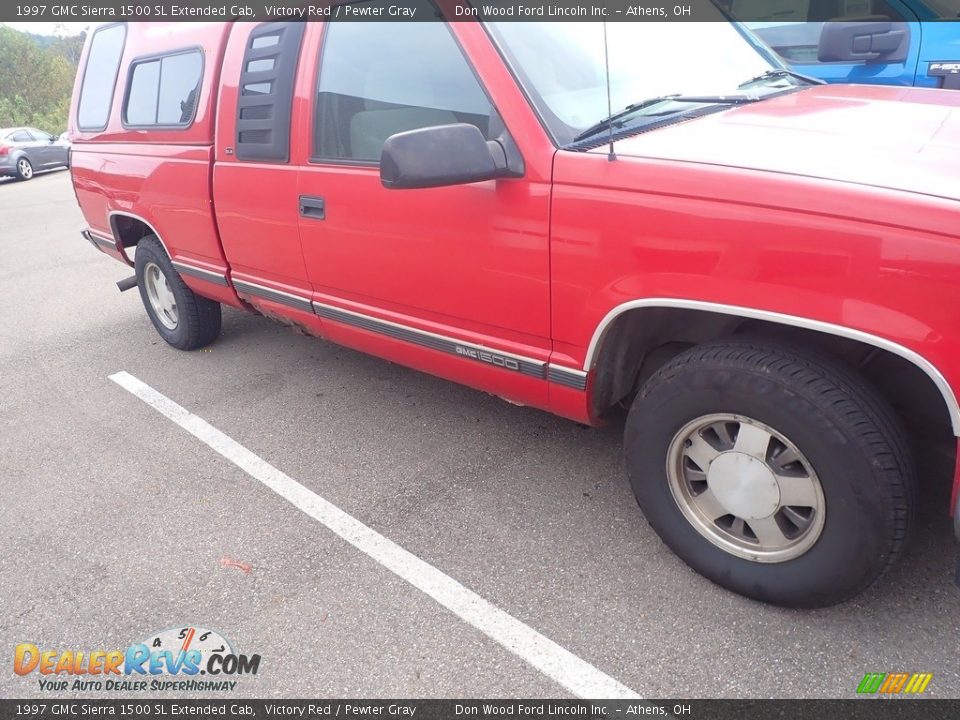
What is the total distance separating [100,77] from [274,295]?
2370mm

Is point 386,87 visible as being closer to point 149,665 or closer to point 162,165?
point 162,165

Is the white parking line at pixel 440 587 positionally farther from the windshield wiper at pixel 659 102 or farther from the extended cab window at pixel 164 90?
the extended cab window at pixel 164 90

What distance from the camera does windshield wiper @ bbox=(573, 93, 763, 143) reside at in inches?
92.7

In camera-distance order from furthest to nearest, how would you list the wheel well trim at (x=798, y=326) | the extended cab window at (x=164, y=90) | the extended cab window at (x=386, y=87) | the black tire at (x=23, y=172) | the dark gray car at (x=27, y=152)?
the black tire at (x=23, y=172) → the dark gray car at (x=27, y=152) → the extended cab window at (x=164, y=90) → the extended cab window at (x=386, y=87) → the wheel well trim at (x=798, y=326)

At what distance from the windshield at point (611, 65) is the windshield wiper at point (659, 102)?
0.03m

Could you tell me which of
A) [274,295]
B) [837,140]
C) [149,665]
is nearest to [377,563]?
[149,665]

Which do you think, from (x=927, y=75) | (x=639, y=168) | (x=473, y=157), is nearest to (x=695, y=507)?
(x=639, y=168)

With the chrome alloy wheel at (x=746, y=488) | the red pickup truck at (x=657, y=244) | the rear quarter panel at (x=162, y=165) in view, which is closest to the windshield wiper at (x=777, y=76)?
the red pickup truck at (x=657, y=244)

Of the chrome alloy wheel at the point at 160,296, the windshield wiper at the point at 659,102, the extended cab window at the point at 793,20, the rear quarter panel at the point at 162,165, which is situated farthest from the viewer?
the extended cab window at the point at 793,20

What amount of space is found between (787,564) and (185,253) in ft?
11.3

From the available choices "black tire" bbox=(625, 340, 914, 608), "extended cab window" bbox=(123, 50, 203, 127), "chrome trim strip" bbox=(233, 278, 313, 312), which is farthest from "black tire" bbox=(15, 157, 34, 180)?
"black tire" bbox=(625, 340, 914, 608)

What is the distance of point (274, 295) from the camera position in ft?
Answer: 11.7

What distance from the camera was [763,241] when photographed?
187 centimetres

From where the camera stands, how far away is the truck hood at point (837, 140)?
1.83m
